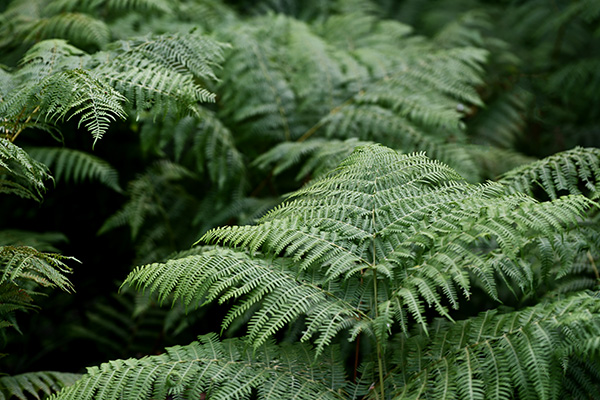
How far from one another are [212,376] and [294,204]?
0.65 m

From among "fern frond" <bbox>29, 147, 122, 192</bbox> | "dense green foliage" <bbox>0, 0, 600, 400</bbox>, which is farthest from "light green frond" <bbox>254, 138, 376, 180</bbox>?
"fern frond" <bbox>29, 147, 122, 192</bbox>

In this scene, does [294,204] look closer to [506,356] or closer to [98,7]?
[506,356]

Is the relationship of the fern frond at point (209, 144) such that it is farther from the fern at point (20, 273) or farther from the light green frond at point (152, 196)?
the fern at point (20, 273)

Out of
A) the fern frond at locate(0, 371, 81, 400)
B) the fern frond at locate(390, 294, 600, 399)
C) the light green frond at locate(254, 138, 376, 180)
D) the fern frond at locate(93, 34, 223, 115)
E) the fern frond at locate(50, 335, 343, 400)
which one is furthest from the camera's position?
the light green frond at locate(254, 138, 376, 180)

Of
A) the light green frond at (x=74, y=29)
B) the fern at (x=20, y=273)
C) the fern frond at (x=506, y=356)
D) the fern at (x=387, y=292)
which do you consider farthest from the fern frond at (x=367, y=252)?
the light green frond at (x=74, y=29)

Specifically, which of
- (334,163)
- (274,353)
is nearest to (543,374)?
(274,353)

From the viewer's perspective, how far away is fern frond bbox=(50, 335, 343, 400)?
1374 millimetres

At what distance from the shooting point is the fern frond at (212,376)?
137 cm

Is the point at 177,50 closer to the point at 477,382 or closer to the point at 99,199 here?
the point at 99,199

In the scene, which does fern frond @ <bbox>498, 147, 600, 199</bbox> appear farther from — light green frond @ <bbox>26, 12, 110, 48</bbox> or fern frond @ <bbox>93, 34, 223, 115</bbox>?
light green frond @ <bbox>26, 12, 110, 48</bbox>

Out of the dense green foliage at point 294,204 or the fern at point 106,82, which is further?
the fern at point 106,82

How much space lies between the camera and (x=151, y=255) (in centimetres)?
252

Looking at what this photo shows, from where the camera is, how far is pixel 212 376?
140 centimetres

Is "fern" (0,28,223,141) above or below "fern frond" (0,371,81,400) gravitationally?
above
